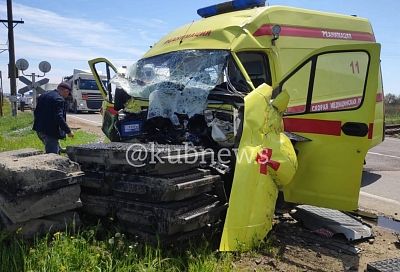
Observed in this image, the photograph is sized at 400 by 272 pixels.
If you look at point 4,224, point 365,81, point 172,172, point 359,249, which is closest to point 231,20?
point 365,81

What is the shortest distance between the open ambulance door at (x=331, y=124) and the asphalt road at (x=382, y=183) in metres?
1.88

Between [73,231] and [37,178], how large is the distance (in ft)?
1.92

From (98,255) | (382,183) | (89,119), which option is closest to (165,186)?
(98,255)

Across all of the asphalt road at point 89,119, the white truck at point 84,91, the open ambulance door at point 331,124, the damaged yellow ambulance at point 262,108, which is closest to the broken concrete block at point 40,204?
the damaged yellow ambulance at point 262,108

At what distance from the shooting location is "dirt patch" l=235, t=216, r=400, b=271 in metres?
3.69

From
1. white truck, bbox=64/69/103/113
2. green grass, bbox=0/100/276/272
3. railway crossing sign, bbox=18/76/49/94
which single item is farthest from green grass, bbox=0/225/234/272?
white truck, bbox=64/69/103/113

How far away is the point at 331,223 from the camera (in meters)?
4.68

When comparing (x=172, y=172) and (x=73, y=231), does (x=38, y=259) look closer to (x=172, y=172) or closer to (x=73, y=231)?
(x=73, y=231)

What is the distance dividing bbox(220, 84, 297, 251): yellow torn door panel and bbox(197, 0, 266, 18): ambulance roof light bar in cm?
247

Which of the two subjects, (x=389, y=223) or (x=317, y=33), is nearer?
(x=389, y=223)

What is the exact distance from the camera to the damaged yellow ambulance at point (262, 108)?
12.4ft

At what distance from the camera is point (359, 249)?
423cm

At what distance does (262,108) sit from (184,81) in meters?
1.31

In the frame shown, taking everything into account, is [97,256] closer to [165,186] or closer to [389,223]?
[165,186]
